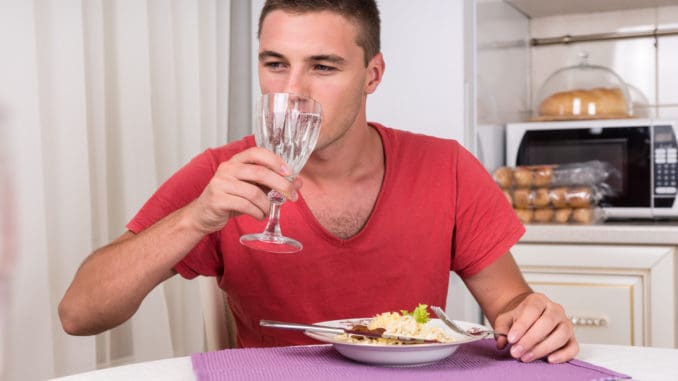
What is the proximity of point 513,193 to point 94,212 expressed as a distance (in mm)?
1424

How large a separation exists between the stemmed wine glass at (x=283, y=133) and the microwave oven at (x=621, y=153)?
6.30ft

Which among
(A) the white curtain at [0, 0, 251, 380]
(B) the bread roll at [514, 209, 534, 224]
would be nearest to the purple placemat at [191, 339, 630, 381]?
(A) the white curtain at [0, 0, 251, 380]

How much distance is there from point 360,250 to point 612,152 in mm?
1562

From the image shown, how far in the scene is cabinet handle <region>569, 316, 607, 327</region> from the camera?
8.33 feet

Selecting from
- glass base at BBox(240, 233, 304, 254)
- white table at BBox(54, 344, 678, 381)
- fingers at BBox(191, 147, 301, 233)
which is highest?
fingers at BBox(191, 147, 301, 233)

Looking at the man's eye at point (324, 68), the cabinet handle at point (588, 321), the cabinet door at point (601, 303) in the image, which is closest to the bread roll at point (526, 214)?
the cabinet door at point (601, 303)

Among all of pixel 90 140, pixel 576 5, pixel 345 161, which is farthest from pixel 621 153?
pixel 90 140

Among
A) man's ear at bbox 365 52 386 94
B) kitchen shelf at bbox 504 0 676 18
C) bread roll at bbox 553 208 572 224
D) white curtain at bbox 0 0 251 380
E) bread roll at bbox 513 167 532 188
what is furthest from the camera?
kitchen shelf at bbox 504 0 676 18

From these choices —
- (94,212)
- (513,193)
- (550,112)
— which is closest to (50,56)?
(94,212)

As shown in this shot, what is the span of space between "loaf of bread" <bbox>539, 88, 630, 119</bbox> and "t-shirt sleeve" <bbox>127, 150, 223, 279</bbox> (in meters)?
1.79

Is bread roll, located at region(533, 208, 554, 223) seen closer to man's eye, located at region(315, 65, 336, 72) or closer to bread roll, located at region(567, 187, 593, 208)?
bread roll, located at region(567, 187, 593, 208)

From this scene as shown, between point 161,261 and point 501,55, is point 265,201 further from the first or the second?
point 501,55

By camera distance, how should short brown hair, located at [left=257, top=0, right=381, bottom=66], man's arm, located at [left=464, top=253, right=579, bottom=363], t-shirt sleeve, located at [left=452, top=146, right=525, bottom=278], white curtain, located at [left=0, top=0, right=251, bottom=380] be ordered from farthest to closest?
white curtain, located at [left=0, top=0, right=251, bottom=380], t-shirt sleeve, located at [left=452, top=146, right=525, bottom=278], short brown hair, located at [left=257, top=0, right=381, bottom=66], man's arm, located at [left=464, top=253, right=579, bottom=363]

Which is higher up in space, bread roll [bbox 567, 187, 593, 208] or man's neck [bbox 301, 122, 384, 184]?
man's neck [bbox 301, 122, 384, 184]
